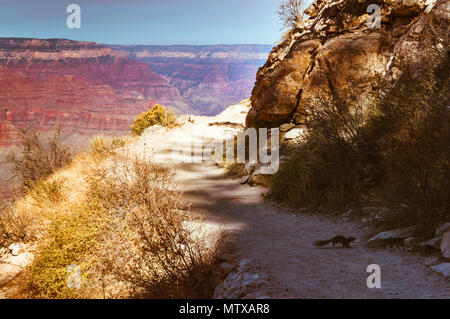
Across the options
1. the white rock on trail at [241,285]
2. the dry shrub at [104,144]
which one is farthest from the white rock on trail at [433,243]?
the dry shrub at [104,144]

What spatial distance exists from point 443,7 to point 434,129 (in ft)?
16.8

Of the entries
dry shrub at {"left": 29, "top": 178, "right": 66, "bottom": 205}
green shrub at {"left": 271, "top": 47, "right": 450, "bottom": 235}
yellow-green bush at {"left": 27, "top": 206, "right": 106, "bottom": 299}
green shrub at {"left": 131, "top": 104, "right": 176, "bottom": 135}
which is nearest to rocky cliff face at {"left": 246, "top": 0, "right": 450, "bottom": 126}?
green shrub at {"left": 271, "top": 47, "right": 450, "bottom": 235}

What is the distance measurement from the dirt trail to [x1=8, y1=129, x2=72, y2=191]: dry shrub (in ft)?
19.2

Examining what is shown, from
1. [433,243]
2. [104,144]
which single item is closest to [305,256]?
[433,243]

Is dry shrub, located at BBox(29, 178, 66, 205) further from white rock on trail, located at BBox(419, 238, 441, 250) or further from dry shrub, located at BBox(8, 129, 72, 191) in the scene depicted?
white rock on trail, located at BBox(419, 238, 441, 250)

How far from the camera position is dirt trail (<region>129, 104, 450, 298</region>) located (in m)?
3.25

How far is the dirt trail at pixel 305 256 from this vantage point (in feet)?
10.7

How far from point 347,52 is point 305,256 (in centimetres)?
745

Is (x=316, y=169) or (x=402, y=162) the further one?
(x=316, y=169)

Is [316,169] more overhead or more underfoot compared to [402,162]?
more underfoot

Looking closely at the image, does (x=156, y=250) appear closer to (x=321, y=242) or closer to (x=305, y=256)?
(x=305, y=256)
